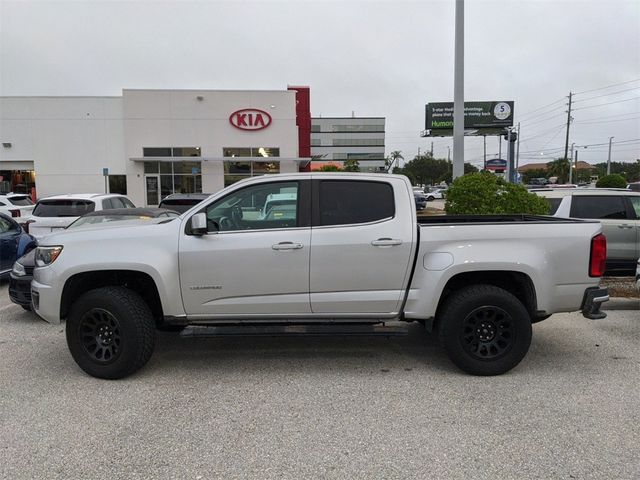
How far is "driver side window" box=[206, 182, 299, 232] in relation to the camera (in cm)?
449

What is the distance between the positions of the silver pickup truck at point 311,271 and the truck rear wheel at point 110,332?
0.01m

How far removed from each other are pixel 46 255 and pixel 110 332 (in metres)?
0.94

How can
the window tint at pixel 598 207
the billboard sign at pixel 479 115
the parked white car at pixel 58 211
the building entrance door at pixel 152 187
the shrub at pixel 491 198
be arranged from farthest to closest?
the billboard sign at pixel 479 115
the building entrance door at pixel 152 187
the parked white car at pixel 58 211
the shrub at pixel 491 198
the window tint at pixel 598 207

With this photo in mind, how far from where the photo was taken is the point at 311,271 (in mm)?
4387

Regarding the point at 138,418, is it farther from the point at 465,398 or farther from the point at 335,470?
the point at 465,398

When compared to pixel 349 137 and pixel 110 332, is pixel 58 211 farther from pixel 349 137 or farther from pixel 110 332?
pixel 349 137

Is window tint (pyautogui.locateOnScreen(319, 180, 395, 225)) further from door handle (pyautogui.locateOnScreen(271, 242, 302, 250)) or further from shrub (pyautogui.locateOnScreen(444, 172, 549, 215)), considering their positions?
shrub (pyautogui.locateOnScreen(444, 172, 549, 215))

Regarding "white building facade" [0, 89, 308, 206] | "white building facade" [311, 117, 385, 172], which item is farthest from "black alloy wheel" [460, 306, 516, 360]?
"white building facade" [311, 117, 385, 172]

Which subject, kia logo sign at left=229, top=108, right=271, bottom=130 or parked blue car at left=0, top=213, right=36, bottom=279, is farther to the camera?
Answer: kia logo sign at left=229, top=108, right=271, bottom=130

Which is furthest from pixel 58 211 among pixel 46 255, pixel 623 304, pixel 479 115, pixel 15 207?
pixel 479 115

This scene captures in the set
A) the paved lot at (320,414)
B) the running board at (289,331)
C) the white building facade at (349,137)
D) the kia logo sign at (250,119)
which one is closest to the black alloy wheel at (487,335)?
the paved lot at (320,414)

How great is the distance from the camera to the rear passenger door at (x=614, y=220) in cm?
859

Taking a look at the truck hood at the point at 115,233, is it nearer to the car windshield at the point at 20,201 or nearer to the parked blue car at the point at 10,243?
the parked blue car at the point at 10,243

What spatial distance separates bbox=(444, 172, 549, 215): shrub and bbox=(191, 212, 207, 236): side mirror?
6.15 m
